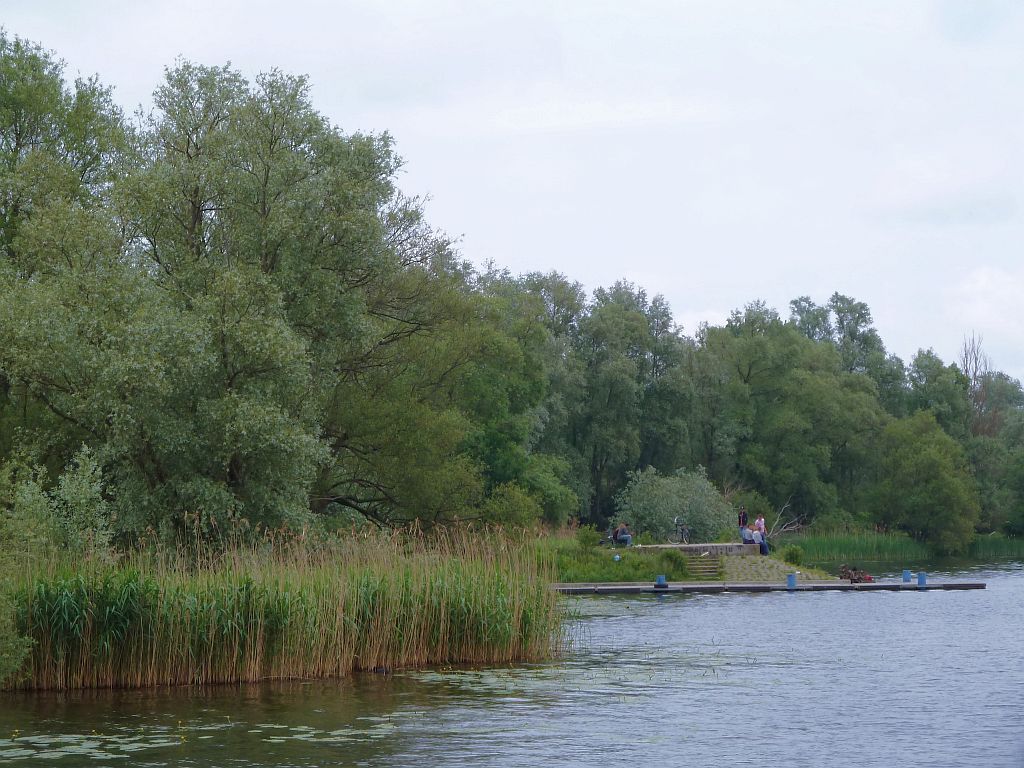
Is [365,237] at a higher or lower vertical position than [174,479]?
higher

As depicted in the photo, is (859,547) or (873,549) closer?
(859,547)

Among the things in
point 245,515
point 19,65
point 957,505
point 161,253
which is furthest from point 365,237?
point 957,505

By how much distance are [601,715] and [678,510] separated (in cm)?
3924

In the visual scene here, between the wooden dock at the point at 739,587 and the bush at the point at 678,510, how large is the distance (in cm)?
1303

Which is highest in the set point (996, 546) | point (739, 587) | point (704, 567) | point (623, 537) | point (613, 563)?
point (623, 537)

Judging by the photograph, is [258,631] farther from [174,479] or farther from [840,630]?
[840,630]

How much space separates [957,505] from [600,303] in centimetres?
2491

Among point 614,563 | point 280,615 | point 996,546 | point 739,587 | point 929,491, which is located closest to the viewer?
point 280,615

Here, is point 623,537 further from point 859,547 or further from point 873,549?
point 873,549

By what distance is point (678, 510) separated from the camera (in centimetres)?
5588

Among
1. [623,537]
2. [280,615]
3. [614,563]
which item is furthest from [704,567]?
[280,615]

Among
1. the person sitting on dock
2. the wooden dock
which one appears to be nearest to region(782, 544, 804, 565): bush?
the wooden dock

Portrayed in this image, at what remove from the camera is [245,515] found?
29.5m

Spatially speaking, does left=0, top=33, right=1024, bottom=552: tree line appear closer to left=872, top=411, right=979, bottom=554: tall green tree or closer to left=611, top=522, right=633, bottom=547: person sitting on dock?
left=611, top=522, right=633, bottom=547: person sitting on dock
